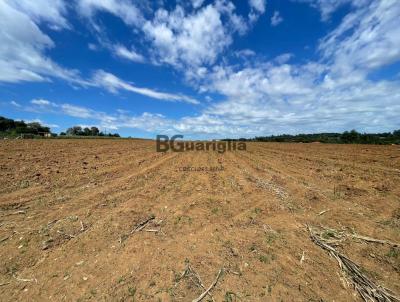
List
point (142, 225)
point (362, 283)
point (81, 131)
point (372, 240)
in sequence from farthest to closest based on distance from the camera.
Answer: point (81, 131), point (142, 225), point (372, 240), point (362, 283)

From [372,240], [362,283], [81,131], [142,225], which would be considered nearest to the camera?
[362,283]

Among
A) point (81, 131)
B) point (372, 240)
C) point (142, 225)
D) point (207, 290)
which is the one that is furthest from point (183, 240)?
point (81, 131)

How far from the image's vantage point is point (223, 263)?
397cm

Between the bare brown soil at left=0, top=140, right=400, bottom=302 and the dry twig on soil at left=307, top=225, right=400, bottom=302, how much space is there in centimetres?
12

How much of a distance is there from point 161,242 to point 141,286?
117 centimetres

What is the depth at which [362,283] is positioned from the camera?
358 centimetres

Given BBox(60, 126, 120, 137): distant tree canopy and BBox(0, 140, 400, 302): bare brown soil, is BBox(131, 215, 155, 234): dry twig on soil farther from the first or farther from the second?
BBox(60, 126, 120, 137): distant tree canopy

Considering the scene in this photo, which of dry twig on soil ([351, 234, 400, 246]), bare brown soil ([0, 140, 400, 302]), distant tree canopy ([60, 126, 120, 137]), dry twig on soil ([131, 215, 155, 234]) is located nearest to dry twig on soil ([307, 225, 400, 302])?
bare brown soil ([0, 140, 400, 302])

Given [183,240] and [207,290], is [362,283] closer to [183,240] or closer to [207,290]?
[207,290]

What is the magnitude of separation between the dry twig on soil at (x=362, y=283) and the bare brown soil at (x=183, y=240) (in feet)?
0.40

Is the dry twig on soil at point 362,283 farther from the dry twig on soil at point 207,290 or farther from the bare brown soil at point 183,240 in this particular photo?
the dry twig on soil at point 207,290

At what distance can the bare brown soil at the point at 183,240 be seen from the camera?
344 cm

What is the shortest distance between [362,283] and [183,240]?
2.93m

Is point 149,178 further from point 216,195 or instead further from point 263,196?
point 263,196
